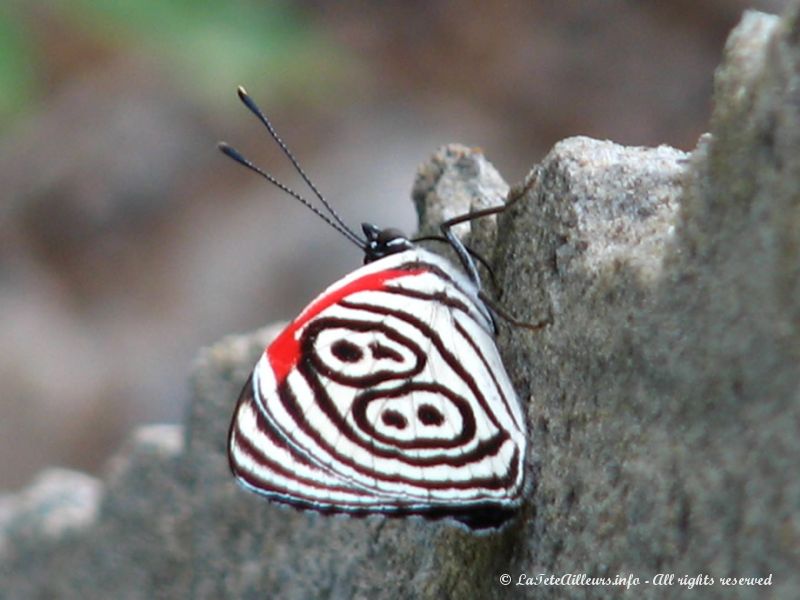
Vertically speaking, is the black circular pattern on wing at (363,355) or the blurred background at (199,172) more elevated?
the blurred background at (199,172)

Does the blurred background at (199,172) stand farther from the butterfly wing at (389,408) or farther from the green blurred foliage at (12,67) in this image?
the butterfly wing at (389,408)

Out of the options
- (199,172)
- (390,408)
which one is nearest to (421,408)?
(390,408)

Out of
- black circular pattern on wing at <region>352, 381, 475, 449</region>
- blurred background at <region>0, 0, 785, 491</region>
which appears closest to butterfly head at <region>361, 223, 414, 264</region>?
black circular pattern on wing at <region>352, 381, 475, 449</region>

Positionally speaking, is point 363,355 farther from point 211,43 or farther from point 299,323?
point 211,43

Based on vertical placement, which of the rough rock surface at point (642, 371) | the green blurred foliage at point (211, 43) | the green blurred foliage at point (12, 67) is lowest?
the rough rock surface at point (642, 371)

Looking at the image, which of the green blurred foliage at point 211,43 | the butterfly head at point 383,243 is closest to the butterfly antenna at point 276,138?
the butterfly head at point 383,243

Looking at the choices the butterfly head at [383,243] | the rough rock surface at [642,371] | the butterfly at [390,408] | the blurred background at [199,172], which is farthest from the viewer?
the blurred background at [199,172]

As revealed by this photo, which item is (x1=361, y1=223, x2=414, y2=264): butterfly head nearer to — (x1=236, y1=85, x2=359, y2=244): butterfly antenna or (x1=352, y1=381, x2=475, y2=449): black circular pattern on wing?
(x1=236, y1=85, x2=359, y2=244): butterfly antenna
